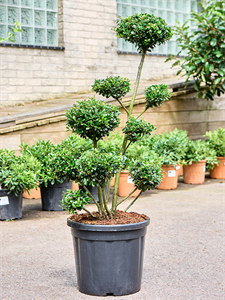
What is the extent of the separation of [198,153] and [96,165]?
6.48 meters

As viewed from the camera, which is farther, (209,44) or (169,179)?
(209,44)

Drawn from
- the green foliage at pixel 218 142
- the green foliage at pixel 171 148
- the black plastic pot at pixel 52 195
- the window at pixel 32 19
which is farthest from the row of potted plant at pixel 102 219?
the window at pixel 32 19

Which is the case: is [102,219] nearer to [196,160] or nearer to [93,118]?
[93,118]

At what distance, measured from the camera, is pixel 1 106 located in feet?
32.7

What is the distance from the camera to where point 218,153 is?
10.1 m

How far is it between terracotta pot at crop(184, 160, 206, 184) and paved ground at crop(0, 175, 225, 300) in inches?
83.6

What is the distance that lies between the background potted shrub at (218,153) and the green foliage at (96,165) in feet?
22.2

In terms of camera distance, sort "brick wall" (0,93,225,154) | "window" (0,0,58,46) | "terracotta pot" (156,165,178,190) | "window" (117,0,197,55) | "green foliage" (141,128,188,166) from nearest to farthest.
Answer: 1. "green foliage" (141,128,188,166)
2. "terracotta pot" (156,165,178,190)
3. "window" (0,0,58,46)
4. "brick wall" (0,93,225,154)
5. "window" (117,0,197,55)

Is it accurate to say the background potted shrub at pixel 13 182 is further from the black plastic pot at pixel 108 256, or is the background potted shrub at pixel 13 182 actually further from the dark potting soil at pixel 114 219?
the black plastic pot at pixel 108 256

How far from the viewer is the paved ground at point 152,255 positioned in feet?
11.9

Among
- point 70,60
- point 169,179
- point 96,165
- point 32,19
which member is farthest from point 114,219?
point 32,19

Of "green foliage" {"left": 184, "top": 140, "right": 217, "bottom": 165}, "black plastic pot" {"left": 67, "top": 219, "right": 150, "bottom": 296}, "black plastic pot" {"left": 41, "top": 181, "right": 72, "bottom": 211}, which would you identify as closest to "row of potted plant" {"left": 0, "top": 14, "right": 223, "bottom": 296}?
"black plastic pot" {"left": 67, "top": 219, "right": 150, "bottom": 296}

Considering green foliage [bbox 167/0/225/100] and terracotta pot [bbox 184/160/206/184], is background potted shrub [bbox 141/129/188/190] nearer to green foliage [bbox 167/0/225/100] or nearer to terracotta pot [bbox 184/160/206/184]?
terracotta pot [bbox 184/160/206/184]

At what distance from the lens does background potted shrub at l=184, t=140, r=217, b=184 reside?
9.30 m
